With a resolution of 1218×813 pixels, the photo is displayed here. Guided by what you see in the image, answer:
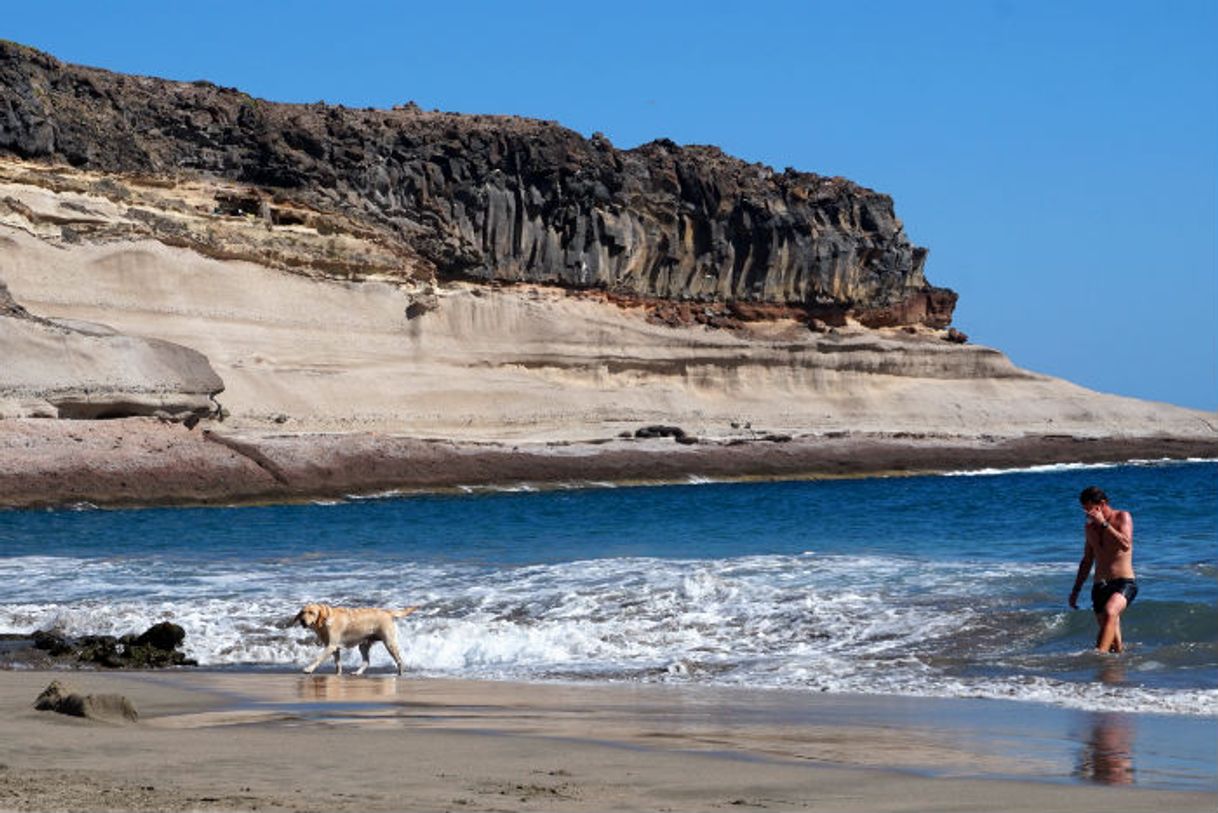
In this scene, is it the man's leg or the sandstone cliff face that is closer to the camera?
the man's leg

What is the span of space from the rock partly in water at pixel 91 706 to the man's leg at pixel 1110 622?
7344 millimetres

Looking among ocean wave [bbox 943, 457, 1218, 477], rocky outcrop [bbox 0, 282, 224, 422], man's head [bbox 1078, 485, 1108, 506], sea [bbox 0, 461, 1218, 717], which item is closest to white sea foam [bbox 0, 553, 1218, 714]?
sea [bbox 0, 461, 1218, 717]

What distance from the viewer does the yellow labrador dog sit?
13148mm

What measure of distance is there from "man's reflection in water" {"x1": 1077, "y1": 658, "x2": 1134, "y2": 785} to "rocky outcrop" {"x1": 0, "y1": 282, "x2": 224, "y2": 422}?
31584 millimetres

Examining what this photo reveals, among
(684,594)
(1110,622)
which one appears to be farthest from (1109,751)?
(684,594)

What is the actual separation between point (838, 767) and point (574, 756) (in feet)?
3.98

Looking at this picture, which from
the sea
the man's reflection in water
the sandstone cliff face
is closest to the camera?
the man's reflection in water

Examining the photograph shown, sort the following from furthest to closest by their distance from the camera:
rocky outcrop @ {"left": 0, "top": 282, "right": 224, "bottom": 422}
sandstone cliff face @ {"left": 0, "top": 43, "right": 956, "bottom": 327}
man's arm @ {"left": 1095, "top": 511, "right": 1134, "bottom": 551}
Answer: sandstone cliff face @ {"left": 0, "top": 43, "right": 956, "bottom": 327} < rocky outcrop @ {"left": 0, "top": 282, "right": 224, "bottom": 422} < man's arm @ {"left": 1095, "top": 511, "right": 1134, "bottom": 551}

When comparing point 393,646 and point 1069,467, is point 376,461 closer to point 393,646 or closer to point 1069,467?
point 1069,467

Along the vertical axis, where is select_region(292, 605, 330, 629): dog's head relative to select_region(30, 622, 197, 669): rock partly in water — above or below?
above

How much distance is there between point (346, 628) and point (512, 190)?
172ft

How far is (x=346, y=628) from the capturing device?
521 inches

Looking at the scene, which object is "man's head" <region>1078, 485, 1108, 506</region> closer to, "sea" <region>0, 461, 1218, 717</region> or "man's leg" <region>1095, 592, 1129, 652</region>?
"man's leg" <region>1095, 592, 1129, 652</region>

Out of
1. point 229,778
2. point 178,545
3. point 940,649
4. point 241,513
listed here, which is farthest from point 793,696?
point 241,513
